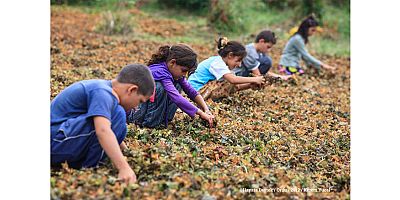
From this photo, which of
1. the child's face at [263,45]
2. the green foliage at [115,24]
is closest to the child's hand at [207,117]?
the child's face at [263,45]

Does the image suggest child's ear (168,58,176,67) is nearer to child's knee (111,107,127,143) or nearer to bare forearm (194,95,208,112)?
bare forearm (194,95,208,112)

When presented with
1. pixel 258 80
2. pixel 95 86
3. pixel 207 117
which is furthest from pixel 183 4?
pixel 95 86

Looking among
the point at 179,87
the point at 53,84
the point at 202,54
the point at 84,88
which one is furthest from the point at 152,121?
the point at 202,54

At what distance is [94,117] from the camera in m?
3.59

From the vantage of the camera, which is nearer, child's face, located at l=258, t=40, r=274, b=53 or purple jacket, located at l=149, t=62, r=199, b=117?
purple jacket, located at l=149, t=62, r=199, b=117

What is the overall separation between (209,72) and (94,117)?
11.8 ft

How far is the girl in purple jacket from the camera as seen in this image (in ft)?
17.4

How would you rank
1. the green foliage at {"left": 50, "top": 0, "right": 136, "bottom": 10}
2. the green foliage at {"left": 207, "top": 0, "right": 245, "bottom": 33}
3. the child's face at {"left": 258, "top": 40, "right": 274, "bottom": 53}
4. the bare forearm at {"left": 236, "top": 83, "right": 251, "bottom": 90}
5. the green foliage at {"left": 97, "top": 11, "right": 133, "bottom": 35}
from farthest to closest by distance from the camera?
1. the green foliage at {"left": 207, "top": 0, "right": 245, "bottom": 33}
2. the green foliage at {"left": 50, "top": 0, "right": 136, "bottom": 10}
3. the green foliage at {"left": 97, "top": 11, "right": 133, "bottom": 35}
4. the child's face at {"left": 258, "top": 40, "right": 274, "bottom": 53}
5. the bare forearm at {"left": 236, "top": 83, "right": 251, "bottom": 90}

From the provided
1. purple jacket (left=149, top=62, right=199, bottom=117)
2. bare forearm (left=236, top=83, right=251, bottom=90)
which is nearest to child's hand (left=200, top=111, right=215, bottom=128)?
purple jacket (left=149, top=62, right=199, bottom=117)

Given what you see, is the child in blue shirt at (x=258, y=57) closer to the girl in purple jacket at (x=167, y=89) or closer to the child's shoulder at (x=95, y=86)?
the girl in purple jacket at (x=167, y=89)

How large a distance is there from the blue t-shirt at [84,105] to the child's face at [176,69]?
59.7 inches

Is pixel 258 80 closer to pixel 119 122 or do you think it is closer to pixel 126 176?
pixel 119 122
